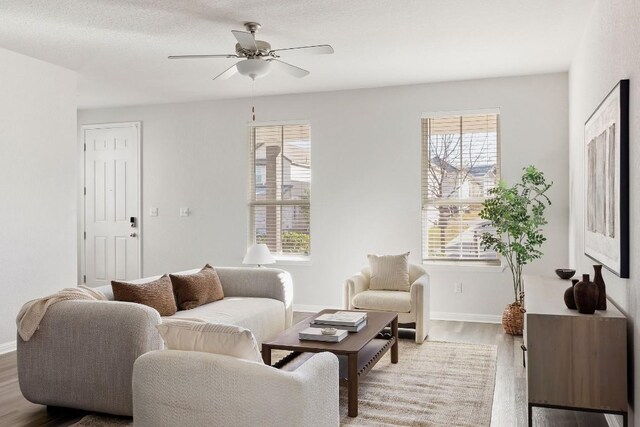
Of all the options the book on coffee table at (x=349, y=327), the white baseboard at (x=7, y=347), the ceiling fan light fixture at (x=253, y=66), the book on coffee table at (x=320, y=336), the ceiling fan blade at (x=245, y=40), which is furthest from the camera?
the white baseboard at (x=7, y=347)

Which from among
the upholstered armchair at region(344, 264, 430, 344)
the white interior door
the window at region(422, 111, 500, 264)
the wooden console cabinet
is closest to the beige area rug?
the upholstered armchair at region(344, 264, 430, 344)

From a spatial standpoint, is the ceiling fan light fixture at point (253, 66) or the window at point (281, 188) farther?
the window at point (281, 188)

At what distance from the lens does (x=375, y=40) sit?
473 centimetres

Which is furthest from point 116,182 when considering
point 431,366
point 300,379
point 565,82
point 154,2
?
point 300,379

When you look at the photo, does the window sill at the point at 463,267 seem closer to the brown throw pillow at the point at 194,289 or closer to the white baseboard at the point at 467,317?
the white baseboard at the point at 467,317

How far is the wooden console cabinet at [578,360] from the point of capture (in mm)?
2850

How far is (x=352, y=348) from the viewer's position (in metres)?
3.45

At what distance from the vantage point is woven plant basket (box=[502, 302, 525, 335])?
5.45m

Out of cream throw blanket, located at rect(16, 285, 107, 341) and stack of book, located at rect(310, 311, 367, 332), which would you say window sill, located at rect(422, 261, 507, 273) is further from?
cream throw blanket, located at rect(16, 285, 107, 341)

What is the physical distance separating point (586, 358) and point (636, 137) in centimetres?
114

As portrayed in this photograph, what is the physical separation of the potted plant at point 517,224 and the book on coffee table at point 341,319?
2.03 meters

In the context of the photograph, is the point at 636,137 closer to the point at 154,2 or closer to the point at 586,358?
the point at 586,358

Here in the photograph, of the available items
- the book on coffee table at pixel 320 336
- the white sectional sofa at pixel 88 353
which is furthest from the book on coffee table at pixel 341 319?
the white sectional sofa at pixel 88 353

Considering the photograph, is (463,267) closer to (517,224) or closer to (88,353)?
(517,224)
